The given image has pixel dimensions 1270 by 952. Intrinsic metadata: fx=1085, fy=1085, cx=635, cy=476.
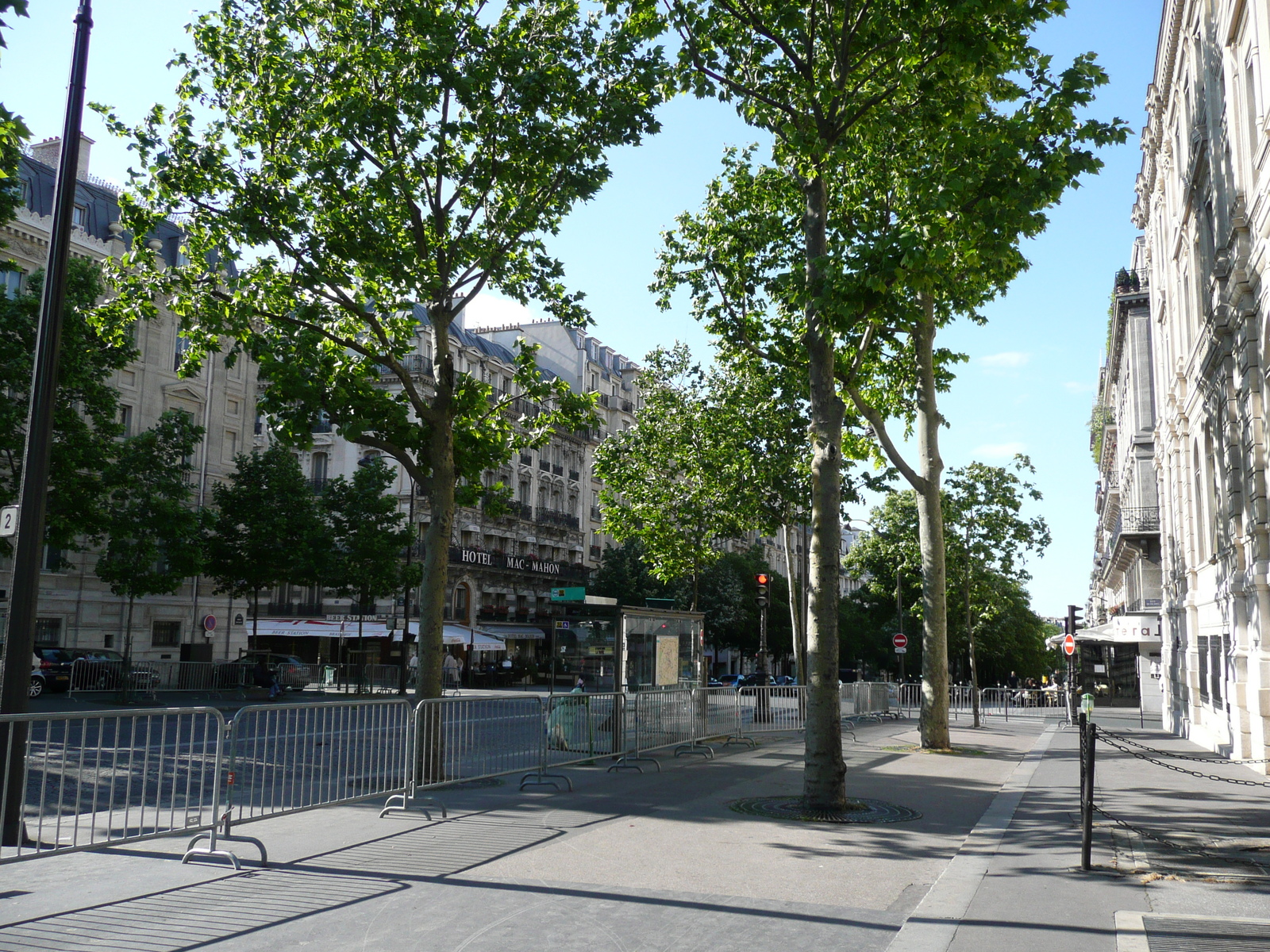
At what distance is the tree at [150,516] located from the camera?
104 ft

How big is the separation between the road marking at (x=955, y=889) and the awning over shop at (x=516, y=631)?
46.4m

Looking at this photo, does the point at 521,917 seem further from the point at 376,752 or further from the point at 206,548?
the point at 206,548

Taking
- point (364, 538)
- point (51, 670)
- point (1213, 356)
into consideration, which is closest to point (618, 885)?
point (1213, 356)

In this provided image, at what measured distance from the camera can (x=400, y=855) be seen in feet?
27.5

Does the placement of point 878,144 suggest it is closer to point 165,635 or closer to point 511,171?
point 511,171

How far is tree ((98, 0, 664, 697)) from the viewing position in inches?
507

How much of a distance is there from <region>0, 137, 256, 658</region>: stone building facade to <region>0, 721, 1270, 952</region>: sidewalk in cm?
2882

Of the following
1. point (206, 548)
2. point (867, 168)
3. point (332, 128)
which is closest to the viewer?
point (332, 128)

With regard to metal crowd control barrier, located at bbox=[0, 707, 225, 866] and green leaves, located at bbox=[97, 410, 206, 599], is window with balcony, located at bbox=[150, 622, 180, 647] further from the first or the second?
metal crowd control barrier, located at bbox=[0, 707, 225, 866]

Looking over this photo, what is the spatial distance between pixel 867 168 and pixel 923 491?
6324 millimetres

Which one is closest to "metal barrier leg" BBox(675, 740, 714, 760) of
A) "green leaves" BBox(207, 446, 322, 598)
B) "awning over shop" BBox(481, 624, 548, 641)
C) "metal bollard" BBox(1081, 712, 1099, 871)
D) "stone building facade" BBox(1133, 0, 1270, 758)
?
"stone building facade" BBox(1133, 0, 1270, 758)

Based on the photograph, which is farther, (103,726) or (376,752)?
(376,752)

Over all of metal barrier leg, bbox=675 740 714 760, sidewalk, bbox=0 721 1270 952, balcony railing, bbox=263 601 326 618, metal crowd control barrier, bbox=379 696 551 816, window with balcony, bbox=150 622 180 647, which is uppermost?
balcony railing, bbox=263 601 326 618

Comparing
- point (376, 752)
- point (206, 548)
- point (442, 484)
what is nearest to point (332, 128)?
point (442, 484)
